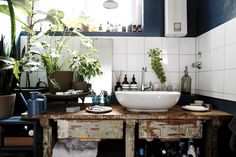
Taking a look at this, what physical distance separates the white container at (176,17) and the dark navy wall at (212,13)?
0.55 feet

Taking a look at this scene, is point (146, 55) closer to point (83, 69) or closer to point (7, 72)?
point (83, 69)

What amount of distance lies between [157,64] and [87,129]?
3.03 ft

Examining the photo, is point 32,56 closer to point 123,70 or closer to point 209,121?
point 123,70

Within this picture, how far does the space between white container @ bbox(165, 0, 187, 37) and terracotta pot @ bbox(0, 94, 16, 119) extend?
146 centimetres

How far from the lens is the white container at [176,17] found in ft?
6.09

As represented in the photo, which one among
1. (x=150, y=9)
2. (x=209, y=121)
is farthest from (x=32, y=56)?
(x=209, y=121)

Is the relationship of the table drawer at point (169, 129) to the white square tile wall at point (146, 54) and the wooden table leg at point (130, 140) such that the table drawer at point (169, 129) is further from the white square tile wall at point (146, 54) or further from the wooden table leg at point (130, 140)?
the white square tile wall at point (146, 54)

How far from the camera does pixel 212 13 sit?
169 centimetres

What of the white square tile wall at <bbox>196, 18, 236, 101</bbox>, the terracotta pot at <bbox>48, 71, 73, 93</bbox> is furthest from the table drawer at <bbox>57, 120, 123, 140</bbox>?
the white square tile wall at <bbox>196, 18, 236, 101</bbox>

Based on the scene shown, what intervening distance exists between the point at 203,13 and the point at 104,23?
3.17ft

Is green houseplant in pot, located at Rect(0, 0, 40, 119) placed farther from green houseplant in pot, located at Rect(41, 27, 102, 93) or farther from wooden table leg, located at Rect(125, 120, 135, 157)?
wooden table leg, located at Rect(125, 120, 135, 157)

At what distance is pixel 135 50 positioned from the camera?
1.97 metres

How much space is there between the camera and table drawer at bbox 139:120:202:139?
1365 millimetres

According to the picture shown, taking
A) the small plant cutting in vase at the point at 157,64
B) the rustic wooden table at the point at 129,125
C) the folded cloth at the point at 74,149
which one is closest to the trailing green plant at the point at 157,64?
the small plant cutting in vase at the point at 157,64
